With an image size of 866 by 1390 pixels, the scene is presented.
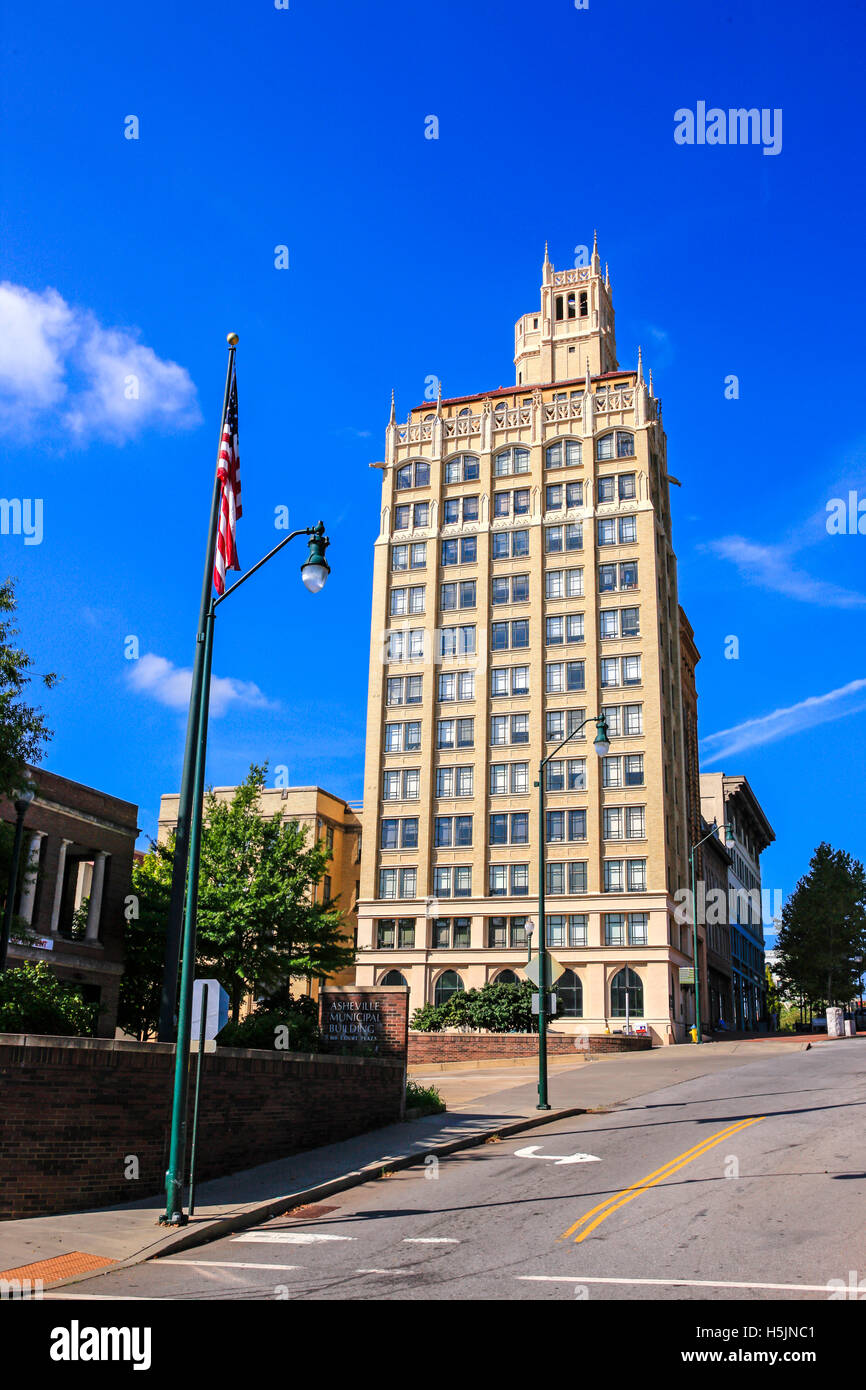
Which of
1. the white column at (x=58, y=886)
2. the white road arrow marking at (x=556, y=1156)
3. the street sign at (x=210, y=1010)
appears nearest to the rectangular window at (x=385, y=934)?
the white column at (x=58, y=886)

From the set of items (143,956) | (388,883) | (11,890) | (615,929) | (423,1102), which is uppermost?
(388,883)

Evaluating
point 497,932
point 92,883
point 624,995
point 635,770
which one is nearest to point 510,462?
point 635,770

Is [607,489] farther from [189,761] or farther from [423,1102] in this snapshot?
[189,761]

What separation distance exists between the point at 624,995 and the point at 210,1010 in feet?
159

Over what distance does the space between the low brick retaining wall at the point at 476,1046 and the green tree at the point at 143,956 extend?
1051cm

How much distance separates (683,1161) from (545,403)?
196ft

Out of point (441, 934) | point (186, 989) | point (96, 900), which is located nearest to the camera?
point (186, 989)

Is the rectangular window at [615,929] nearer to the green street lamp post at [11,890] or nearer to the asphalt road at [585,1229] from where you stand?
the asphalt road at [585,1229]

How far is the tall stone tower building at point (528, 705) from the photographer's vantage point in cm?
6075

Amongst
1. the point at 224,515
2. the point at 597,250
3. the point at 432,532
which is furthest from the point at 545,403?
the point at 224,515

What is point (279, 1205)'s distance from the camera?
14477 millimetres

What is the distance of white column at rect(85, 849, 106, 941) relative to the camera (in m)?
34.1
